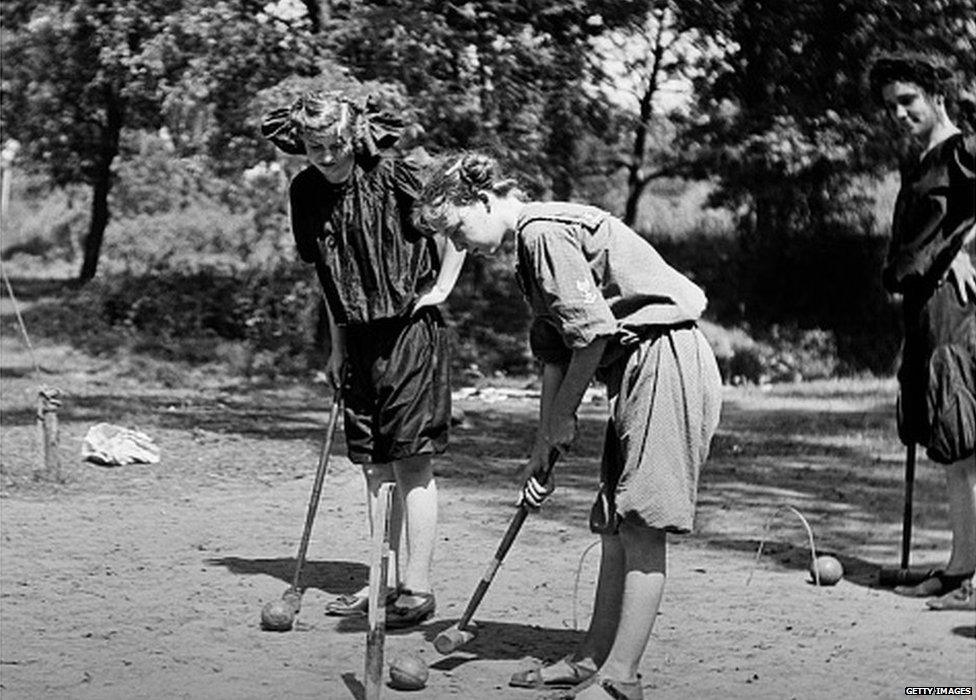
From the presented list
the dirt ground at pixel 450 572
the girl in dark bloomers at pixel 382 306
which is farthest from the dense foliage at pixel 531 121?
the girl in dark bloomers at pixel 382 306

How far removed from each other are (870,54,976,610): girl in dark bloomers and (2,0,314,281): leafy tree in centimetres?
856

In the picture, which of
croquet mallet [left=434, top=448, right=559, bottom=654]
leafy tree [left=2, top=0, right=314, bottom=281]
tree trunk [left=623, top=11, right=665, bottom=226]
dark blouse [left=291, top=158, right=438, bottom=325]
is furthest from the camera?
tree trunk [left=623, top=11, right=665, bottom=226]

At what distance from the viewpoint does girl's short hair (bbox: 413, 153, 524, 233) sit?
4551mm

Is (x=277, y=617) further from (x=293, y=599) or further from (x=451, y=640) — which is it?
(x=451, y=640)

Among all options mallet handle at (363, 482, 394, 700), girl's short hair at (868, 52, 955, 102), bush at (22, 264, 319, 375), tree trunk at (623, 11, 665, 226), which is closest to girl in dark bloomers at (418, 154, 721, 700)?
mallet handle at (363, 482, 394, 700)

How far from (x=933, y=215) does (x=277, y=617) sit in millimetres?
2787

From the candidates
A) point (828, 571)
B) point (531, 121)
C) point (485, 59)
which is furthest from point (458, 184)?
point (531, 121)

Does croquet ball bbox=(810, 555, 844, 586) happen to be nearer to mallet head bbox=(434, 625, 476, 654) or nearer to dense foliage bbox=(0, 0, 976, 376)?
mallet head bbox=(434, 625, 476, 654)

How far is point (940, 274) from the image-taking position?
242 inches

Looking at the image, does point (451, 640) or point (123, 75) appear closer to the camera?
point (451, 640)

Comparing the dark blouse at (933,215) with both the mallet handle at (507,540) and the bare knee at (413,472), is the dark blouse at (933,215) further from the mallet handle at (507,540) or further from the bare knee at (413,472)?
the mallet handle at (507,540)

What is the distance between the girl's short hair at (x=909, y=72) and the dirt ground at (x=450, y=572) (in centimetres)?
191

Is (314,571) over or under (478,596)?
under

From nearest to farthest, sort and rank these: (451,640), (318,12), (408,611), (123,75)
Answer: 1. (451,640)
2. (408,611)
3. (318,12)
4. (123,75)
